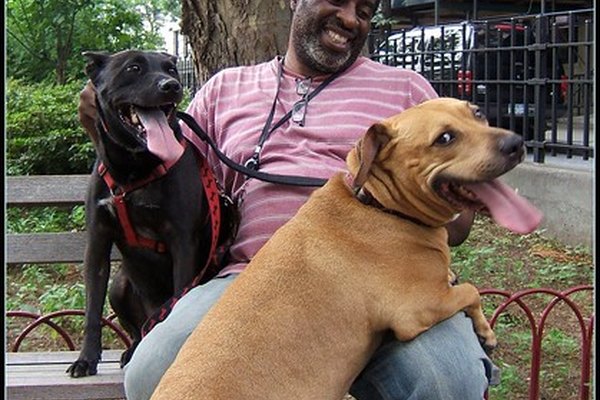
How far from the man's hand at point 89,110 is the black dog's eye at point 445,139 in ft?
4.66

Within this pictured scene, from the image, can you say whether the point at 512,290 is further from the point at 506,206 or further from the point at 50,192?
the point at 506,206

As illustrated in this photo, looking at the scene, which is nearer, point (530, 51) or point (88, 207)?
point (88, 207)

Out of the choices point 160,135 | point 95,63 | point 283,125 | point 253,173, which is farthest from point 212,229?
point 95,63

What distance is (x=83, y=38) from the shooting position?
49.8 ft

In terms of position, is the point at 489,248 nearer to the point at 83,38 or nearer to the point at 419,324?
the point at 419,324

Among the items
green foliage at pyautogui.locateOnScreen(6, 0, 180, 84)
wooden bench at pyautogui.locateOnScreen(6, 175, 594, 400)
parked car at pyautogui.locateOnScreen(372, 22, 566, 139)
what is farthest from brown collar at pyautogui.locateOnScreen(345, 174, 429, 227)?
green foliage at pyautogui.locateOnScreen(6, 0, 180, 84)

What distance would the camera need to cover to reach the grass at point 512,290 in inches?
205

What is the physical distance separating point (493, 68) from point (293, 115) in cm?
608

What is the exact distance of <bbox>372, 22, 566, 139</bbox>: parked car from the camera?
28.4ft

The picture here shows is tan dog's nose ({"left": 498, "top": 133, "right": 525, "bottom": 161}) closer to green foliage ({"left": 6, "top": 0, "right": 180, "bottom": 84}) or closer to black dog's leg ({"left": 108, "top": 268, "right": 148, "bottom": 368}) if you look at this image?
black dog's leg ({"left": 108, "top": 268, "right": 148, "bottom": 368})

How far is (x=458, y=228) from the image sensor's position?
342 cm

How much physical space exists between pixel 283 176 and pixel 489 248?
14.1 ft

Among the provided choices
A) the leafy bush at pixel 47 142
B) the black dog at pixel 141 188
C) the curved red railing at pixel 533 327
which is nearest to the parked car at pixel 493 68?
the leafy bush at pixel 47 142

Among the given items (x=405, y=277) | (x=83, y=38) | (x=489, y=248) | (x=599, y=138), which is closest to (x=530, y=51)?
(x=489, y=248)
